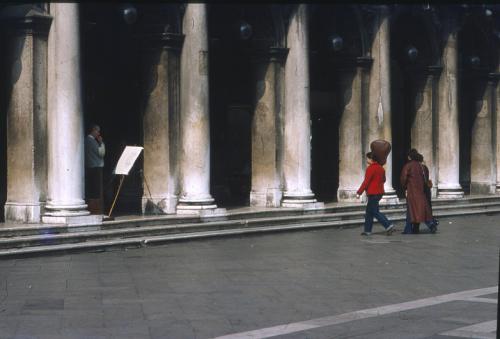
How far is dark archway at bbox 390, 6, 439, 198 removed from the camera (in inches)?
1014

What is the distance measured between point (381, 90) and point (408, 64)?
111 inches

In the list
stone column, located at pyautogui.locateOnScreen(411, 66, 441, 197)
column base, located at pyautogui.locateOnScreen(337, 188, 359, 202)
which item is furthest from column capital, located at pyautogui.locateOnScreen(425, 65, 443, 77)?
column base, located at pyautogui.locateOnScreen(337, 188, 359, 202)

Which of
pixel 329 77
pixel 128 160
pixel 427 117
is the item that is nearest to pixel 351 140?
pixel 329 77

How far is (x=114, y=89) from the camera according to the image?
69.8 feet

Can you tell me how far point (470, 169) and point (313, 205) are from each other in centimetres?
958

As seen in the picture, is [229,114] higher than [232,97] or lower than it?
lower

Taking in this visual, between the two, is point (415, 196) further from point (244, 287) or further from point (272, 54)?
point (244, 287)

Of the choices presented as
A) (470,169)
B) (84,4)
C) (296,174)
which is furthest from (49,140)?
(470,169)

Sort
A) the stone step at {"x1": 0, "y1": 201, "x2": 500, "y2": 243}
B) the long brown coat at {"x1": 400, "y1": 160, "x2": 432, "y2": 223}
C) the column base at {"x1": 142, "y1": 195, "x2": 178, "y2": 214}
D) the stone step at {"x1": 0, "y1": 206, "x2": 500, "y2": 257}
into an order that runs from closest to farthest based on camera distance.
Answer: the stone step at {"x1": 0, "y1": 206, "x2": 500, "y2": 257}, the stone step at {"x1": 0, "y1": 201, "x2": 500, "y2": 243}, the long brown coat at {"x1": 400, "y1": 160, "x2": 432, "y2": 223}, the column base at {"x1": 142, "y1": 195, "x2": 178, "y2": 214}

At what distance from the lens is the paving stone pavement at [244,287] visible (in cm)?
881

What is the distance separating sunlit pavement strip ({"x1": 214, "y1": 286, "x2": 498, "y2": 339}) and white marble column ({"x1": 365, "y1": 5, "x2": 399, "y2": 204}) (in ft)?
41.5

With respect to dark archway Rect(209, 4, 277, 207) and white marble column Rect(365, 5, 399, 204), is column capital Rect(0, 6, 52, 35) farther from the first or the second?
white marble column Rect(365, 5, 399, 204)

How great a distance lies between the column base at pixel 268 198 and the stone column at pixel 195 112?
98.2 inches

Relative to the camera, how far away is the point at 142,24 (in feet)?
64.3
